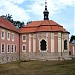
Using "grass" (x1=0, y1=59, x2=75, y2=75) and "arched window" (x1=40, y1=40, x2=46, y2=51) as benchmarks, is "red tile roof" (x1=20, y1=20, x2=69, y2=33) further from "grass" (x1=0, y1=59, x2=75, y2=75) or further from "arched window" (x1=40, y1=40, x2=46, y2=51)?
"grass" (x1=0, y1=59, x2=75, y2=75)

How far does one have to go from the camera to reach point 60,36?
5297 centimetres

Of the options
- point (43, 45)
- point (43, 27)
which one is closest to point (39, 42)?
point (43, 45)

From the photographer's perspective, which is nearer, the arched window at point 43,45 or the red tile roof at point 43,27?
the arched window at point 43,45

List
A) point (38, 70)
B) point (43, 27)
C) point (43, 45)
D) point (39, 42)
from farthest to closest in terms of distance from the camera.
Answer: point (43, 27), point (43, 45), point (39, 42), point (38, 70)

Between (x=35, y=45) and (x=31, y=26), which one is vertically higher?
(x=31, y=26)

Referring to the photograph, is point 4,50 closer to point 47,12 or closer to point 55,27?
point 55,27

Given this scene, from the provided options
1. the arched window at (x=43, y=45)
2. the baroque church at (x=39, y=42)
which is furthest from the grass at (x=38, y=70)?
the arched window at (x=43, y=45)

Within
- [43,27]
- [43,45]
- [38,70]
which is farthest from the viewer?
[43,27]

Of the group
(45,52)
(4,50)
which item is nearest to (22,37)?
(45,52)

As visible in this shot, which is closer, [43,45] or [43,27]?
[43,45]

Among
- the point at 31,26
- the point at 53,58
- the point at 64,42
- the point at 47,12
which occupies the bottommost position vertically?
the point at 53,58

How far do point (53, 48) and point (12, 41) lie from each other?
8.92 meters

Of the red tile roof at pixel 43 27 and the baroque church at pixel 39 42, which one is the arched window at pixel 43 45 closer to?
the baroque church at pixel 39 42

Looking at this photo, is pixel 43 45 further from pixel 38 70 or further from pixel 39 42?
pixel 38 70
